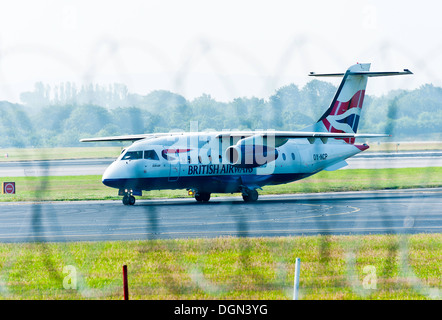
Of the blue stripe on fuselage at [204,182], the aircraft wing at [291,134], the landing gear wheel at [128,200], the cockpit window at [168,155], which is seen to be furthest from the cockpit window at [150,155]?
the aircraft wing at [291,134]

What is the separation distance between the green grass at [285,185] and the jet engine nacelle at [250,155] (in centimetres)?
830

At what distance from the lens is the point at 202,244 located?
23.2 m

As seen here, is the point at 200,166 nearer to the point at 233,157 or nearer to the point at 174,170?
the point at 174,170

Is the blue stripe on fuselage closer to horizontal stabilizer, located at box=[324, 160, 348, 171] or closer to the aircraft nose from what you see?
the aircraft nose

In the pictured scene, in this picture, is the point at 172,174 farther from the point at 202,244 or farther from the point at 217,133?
the point at 202,244

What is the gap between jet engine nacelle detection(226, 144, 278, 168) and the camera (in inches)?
1500

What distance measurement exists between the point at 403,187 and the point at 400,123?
39.8ft

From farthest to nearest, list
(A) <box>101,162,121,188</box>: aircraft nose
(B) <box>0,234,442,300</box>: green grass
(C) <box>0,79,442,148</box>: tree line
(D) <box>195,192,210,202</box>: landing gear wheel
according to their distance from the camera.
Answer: (D) <box>195,192,210,202</box>: landing gear wheel
(A) <box>101,162,121,188</box>: aircraft nose
(C) <box>0,79,442,148</box>: tree line
(B) <box>0,234,442,300</box>: green grass

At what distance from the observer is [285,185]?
5491cm

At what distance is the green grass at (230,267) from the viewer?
15.9 metres

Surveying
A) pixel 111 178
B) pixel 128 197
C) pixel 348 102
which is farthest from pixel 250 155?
pixel 348 102

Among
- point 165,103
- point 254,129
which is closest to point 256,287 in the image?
point 165,103

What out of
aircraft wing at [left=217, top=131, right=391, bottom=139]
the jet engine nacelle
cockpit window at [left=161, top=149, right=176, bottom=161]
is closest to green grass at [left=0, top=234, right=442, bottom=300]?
aircraft wing at [left=217, top=131, right=391, bottom=139]

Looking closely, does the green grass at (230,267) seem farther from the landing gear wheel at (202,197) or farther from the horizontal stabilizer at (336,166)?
the horizontal stabilizer at (336,166)
